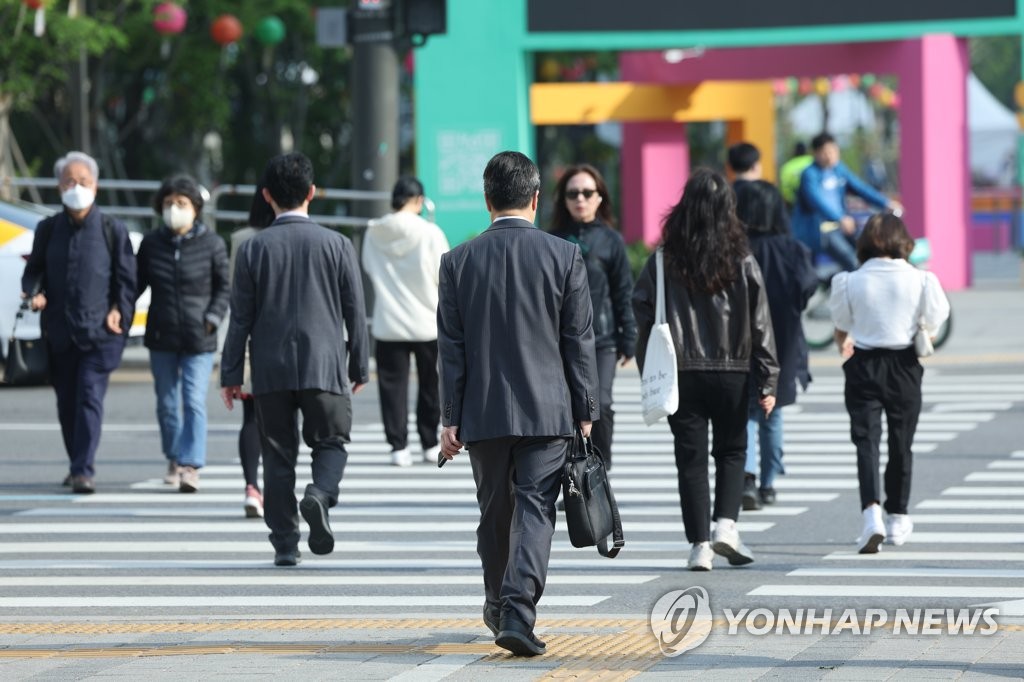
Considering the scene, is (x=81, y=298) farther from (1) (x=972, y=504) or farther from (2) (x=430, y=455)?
(1) (x=972, y=504)

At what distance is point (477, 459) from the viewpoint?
6871 millimetres

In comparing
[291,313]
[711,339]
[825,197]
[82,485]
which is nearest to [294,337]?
[291,313]

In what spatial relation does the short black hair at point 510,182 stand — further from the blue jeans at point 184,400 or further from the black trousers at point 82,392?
the black trousers at point 82,392

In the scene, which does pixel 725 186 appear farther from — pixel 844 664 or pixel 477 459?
pixel 844 664

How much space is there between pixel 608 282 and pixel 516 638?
391cm

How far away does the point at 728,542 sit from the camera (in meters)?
8.63

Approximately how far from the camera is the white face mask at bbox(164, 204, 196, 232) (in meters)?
11.2

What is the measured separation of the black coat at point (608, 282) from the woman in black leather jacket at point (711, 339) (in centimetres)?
132

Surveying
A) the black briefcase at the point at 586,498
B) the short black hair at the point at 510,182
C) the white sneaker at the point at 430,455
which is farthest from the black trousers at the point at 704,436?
the white sneaker at the point at 430,455

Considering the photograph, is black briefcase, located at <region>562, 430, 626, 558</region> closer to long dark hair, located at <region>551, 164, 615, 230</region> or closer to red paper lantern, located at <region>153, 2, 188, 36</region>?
long dark hair, located at <region>551, 164, 615, 230</region>

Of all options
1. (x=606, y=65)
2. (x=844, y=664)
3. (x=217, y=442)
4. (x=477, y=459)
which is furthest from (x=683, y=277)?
(x=606, y=65)

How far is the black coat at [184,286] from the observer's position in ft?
36.9

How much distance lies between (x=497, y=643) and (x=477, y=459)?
2.23ft

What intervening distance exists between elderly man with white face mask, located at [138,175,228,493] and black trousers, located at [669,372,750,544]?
353cm
